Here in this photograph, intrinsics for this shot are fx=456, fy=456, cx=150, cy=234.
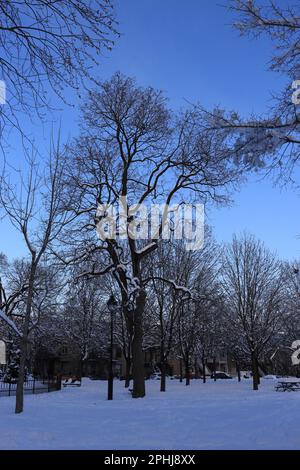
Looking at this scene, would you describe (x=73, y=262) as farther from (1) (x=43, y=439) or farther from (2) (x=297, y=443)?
(2) (x=297, y=443)

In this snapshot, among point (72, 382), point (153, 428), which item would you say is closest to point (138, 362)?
point (153, 428)

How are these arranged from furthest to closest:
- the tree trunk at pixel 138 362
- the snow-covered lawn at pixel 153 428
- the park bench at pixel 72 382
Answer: the park bench at pixel 72 382 → the tree trunk at pixel 138 362 → the snow-covered lawn at pixel 153 428

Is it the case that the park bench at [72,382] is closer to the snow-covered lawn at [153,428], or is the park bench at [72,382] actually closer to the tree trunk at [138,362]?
the tree trunk at [138,362]

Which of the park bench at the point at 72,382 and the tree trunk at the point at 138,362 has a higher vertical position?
the tree trunk at the point at 138,362

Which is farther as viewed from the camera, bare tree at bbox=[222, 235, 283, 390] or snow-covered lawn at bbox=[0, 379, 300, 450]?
bare tree at bbox=[222, 235, 283, 390]

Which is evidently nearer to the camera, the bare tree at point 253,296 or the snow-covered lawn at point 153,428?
the snow-covered lawn at point 153,428

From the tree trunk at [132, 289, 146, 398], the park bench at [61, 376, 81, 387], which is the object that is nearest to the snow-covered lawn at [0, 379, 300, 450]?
the tree trunk at [132, 289, 146, 398]

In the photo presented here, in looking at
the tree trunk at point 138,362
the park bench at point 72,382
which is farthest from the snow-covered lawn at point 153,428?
the park bench at point 72,382

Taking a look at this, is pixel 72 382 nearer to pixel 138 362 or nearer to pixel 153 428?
pixel 138 362

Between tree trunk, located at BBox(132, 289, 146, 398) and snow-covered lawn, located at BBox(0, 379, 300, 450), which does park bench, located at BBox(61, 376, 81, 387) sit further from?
snow-covered lawn, located at BBox(0, 379, 300, 450)

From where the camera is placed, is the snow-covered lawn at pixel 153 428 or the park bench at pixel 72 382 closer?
the snow-covered lawn at pixel 153 428

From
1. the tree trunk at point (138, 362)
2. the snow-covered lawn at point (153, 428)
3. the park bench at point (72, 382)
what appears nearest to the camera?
the snow-covered lawn at point (153, 428)

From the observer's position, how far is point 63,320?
178 ft
